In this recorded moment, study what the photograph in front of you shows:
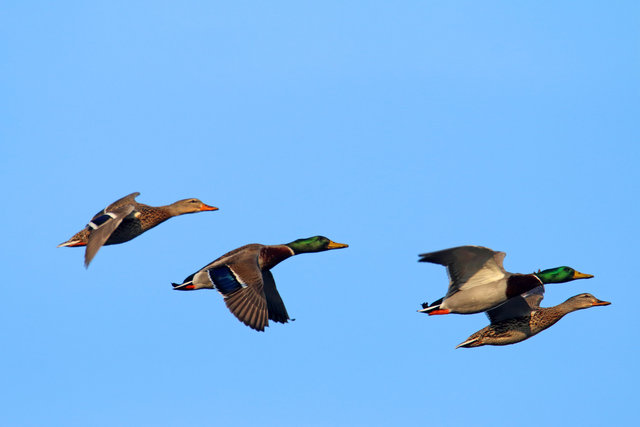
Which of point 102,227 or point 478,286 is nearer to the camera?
point 478,286

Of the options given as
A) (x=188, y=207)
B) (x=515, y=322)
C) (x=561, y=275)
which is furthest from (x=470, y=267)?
(x=188, y=207)

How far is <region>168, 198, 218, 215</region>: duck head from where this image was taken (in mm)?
18812

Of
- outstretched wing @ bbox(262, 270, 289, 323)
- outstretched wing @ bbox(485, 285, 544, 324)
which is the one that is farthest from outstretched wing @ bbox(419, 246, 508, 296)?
outstretched wing @ bbox(262, 270, 289, 323)

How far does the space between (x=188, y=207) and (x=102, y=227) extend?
7.74 ft

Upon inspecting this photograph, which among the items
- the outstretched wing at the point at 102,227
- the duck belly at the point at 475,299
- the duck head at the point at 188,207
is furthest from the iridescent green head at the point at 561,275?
the outstretched wing at the point at 102,227

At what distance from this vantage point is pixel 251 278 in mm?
16766

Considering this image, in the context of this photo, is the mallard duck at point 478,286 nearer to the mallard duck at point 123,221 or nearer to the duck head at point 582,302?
the duck head at point 582,302

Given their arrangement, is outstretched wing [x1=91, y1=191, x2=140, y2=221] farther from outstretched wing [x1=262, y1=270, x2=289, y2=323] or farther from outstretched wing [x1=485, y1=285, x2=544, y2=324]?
outstretched wing [x1=485, y1=285, x2=544, y2=324]

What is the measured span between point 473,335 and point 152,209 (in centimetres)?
563

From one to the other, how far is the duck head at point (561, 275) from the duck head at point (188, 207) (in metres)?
5.78

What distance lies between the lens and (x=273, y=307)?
62.1 ft

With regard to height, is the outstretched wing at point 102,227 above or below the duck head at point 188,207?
below

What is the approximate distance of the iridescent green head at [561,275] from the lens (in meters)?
17.8

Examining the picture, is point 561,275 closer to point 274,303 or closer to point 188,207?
point 274,303
